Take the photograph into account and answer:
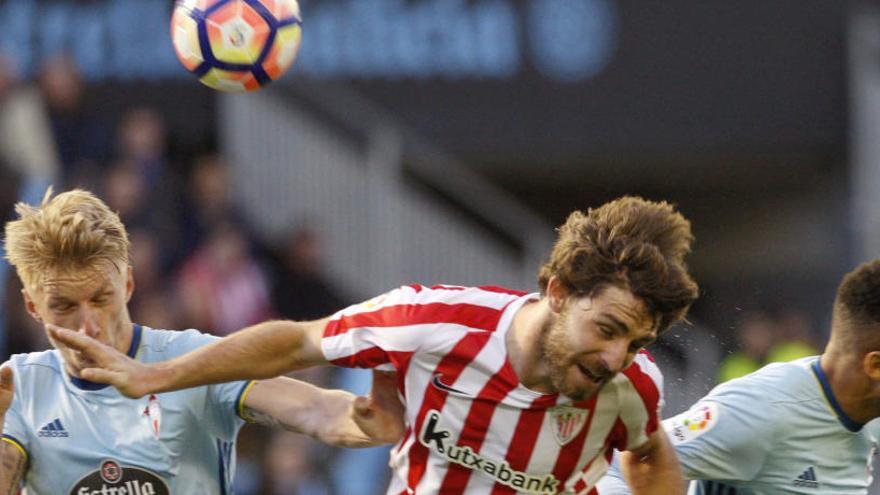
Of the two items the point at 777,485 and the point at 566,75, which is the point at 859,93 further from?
the point at 777,485

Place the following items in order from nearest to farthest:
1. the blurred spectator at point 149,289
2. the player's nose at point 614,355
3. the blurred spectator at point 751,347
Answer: the player's nose at point 614,355, the blurred spectator at point 149,289, the blurred spectator at point 751,347

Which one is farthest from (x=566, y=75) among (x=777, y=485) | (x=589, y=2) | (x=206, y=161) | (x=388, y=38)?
(x=777, y=485)

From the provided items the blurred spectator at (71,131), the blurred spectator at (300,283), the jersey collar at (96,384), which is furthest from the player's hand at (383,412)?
the blurred spectator at (71,131)

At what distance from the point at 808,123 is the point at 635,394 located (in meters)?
10.4

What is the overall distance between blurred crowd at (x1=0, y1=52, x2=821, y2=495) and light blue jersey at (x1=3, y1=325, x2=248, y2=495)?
17.9 ft

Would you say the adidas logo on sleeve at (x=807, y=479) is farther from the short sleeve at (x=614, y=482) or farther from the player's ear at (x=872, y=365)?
the short sleeve at (x=614, y=482)

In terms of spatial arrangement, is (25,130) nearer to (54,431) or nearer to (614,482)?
(54,431)

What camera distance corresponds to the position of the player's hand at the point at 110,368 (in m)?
4.70

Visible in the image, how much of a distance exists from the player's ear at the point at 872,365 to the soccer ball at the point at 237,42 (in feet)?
10.1

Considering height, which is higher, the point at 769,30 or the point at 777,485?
the point at 769,30

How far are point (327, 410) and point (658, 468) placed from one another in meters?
1.12

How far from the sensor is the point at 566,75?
14.6m

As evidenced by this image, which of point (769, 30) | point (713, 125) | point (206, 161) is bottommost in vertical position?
point (206, 161)

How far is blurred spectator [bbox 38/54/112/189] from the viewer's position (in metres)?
11.5
